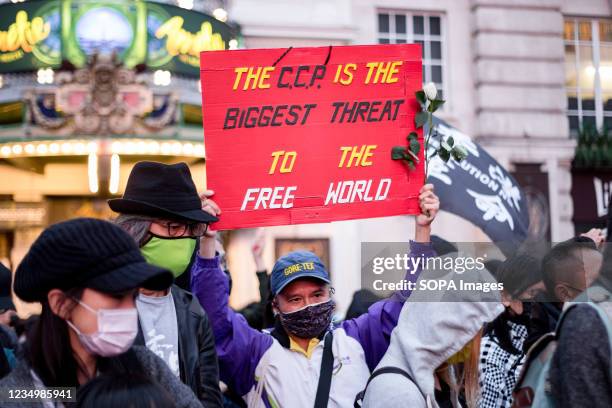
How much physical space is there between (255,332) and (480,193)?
3213 millimetres

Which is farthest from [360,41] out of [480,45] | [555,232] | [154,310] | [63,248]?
[63,248]

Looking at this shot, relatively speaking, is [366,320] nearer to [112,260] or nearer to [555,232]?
[112,260]

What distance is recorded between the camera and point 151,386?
2256 millimetres

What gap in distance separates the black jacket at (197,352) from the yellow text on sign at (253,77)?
122cm

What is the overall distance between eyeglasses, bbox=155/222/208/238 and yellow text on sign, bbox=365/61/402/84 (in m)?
1.26

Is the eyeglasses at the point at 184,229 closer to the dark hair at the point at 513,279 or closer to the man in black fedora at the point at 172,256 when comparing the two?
the man in black fedora at the point at 172,256

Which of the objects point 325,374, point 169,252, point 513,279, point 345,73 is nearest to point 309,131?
point 345,73

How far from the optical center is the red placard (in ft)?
12.8

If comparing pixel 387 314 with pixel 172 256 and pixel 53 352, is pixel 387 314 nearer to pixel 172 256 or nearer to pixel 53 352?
pixel 172 256

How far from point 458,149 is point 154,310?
1836 millimetres

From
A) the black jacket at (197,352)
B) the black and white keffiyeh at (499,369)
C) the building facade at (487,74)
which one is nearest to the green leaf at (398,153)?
the black jacket at (197,352)

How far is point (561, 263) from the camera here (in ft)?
11.9

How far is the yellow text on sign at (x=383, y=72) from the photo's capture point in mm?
4074

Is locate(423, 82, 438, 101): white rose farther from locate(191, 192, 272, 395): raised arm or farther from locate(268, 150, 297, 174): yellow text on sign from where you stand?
locate(191, 192, 272, 395): raised arm
